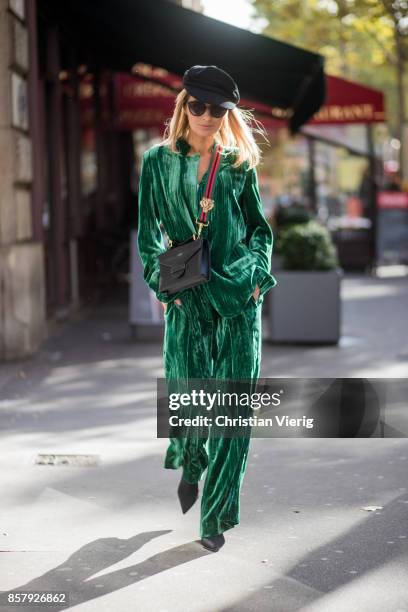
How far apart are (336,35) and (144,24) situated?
22.7 m

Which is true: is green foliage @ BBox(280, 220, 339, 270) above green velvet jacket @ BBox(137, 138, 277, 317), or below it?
below

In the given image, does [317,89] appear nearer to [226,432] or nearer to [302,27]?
[226,432]

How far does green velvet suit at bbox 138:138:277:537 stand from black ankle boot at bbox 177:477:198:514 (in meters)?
0.25

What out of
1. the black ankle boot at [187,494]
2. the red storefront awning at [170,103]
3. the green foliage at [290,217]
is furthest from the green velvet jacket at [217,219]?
the green foliage at [290,217]

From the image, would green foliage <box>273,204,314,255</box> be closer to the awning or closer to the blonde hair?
the awning

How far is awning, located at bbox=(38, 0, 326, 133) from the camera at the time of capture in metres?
11.3

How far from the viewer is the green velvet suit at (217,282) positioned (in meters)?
4.43

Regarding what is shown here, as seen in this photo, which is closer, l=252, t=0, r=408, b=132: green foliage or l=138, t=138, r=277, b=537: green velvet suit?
Result: l=138, t=138, r=277, b=537: green velvet suit

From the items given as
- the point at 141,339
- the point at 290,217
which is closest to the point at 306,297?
the point at 141,339

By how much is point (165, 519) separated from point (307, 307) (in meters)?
6.33

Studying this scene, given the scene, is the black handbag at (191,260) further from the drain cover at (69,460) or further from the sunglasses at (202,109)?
the drain cover at (69,460)

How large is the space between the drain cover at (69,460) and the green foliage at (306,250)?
5.45m

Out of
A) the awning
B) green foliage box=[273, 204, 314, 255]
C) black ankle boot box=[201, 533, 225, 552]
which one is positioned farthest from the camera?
green foliage box=[273, 204, 314, 255]

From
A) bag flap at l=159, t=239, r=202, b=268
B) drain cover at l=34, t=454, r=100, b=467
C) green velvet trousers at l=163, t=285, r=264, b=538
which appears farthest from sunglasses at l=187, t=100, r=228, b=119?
drain cover at l=34, t=454, r=100, b=467
